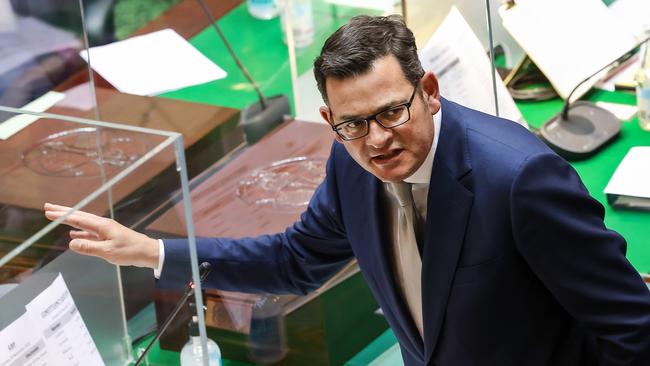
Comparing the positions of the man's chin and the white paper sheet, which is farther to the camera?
the man's chin

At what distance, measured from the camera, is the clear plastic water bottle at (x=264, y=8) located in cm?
400

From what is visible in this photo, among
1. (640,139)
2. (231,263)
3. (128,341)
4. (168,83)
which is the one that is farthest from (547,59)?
(128,341)

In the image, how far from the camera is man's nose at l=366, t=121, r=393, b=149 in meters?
1.74

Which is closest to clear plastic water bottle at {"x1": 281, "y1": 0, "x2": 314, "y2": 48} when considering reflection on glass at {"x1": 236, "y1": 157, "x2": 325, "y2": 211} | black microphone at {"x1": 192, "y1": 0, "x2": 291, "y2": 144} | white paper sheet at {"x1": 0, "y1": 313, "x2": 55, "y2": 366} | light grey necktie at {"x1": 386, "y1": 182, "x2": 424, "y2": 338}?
black microphone at {"x1": 192, "y1": 0, "x2": 291, "y2": 144}

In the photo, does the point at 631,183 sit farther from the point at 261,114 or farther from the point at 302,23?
the point at 302,23

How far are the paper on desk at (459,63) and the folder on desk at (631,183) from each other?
0.35 metres

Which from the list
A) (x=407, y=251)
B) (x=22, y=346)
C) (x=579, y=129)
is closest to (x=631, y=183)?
(x=579, y=129)

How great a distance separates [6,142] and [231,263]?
0.49 meters

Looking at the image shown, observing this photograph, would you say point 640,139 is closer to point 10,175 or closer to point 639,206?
point 639,206

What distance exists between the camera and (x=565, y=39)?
3352mm

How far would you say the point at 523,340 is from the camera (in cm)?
192

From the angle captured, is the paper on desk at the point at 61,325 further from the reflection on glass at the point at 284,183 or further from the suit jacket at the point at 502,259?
the reflection on glass at the point at 284,183

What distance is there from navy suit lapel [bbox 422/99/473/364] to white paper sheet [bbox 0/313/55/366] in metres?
0.54

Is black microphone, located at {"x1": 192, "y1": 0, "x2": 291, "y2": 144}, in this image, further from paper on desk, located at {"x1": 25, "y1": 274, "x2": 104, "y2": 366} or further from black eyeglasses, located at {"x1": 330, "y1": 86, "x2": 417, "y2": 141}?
black eyeglasses, located at {"x1": 330, "y1": 86, "x2": 417, "y2": 141}
